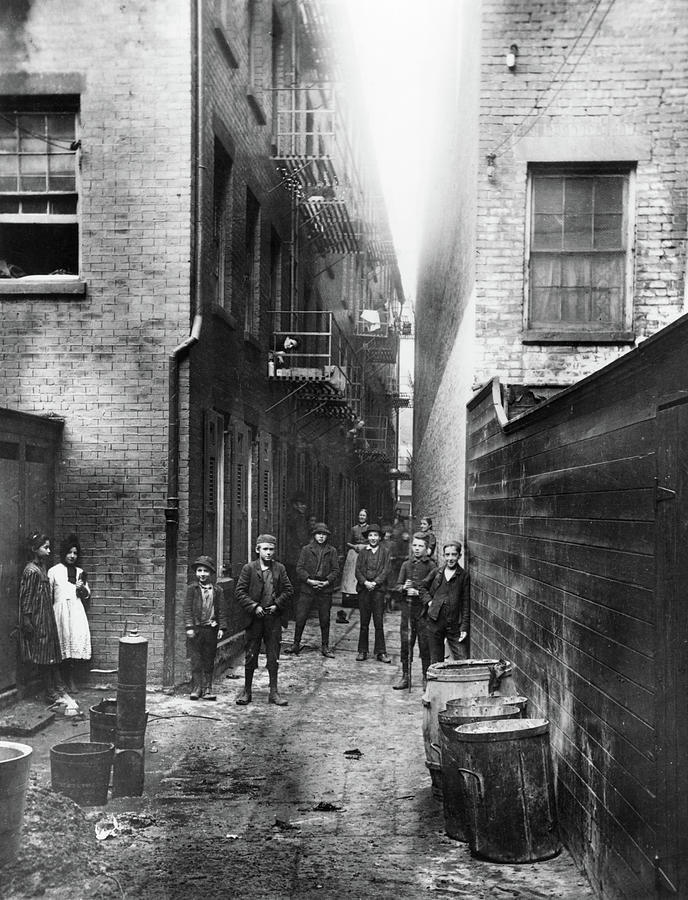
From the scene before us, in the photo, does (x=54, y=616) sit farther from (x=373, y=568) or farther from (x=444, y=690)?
(x=373, y=568)

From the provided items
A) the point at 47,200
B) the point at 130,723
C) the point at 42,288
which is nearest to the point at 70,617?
the point at 130,723

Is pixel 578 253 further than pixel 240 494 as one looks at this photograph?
No

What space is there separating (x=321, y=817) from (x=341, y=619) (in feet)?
36.3

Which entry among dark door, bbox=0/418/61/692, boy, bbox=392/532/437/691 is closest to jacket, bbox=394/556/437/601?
boy, bbox=392/532/437/691

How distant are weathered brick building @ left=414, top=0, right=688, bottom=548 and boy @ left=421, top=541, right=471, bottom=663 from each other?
80.8 inches

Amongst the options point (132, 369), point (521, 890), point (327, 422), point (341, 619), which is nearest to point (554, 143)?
point (132, 369)

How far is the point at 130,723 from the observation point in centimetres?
677

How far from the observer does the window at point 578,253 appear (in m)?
10.4

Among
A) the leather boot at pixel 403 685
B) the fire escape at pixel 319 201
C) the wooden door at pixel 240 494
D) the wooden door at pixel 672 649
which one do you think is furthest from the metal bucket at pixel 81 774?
the fire escape at pixel 319 201

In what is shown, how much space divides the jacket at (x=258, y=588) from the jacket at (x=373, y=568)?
306 centimetres

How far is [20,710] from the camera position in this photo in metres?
9.02

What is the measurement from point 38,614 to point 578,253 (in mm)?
A: 7026

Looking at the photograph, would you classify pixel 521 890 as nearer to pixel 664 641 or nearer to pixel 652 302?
pixel 664 641

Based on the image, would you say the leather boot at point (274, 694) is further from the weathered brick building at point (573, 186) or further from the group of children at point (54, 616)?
the weathered brick building at point (573, 186)
